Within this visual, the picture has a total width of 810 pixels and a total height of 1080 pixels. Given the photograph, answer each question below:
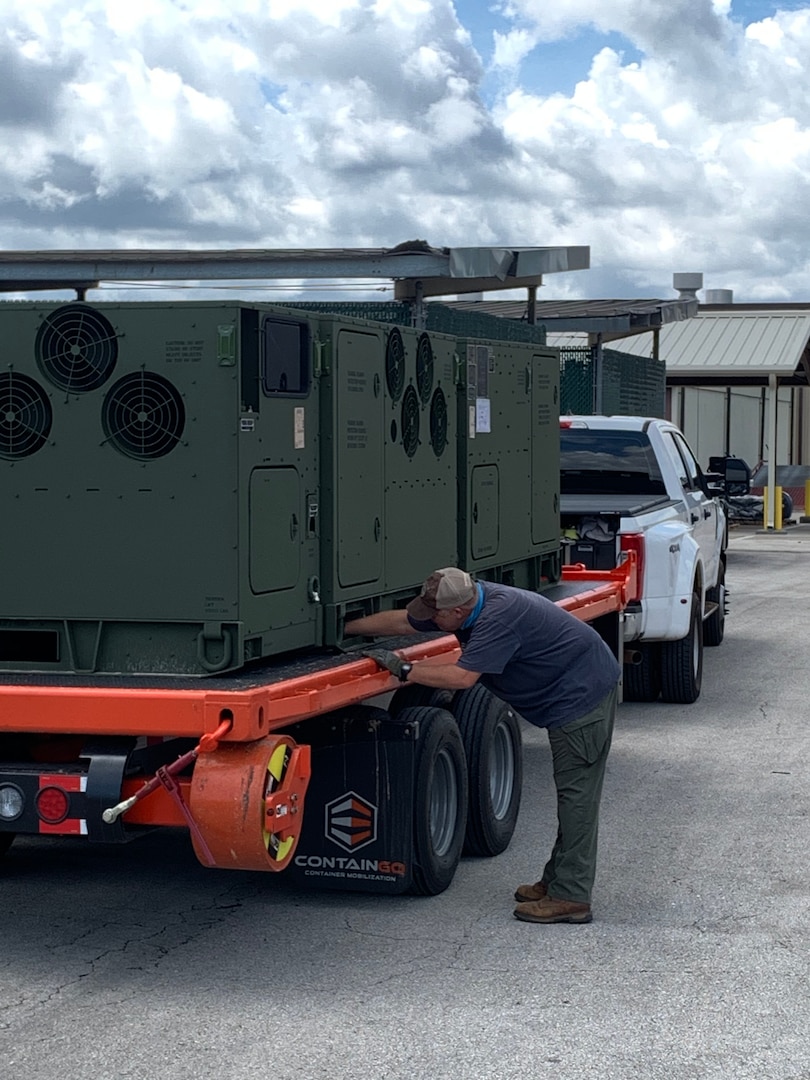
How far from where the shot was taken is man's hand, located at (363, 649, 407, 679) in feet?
22.7

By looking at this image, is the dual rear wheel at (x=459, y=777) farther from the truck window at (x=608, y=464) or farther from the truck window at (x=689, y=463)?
the truck window at (x=689, y=463)

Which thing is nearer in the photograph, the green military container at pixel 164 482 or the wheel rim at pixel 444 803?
the green military container at pixel 164 482

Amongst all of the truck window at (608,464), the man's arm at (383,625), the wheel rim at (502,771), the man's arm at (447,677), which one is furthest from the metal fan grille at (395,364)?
the truck window at (608,464)

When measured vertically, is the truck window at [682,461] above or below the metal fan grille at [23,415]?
below

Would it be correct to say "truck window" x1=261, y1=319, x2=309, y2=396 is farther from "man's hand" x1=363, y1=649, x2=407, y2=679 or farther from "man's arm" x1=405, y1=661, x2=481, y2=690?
"man's arm" x1=405, y1=661, x2=481, y2=690

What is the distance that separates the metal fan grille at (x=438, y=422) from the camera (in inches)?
332

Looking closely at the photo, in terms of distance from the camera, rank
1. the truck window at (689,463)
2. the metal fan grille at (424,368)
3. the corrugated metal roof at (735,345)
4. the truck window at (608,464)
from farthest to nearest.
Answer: the corrugated metal roof at (735,345), the truck window at (689,463), the truck window at (608,464), the metal fan grille at (424,368)

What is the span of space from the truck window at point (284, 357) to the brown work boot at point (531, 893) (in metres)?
2.36

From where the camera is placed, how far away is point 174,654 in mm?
6441

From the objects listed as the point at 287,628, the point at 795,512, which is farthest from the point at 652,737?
the point at 795,512

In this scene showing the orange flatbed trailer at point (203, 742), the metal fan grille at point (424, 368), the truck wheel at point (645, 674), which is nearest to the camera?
the orange flatbed trailer at point (203, 742)

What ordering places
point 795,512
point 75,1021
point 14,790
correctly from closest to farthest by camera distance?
point 75,1021
point 14,790
point 795,512

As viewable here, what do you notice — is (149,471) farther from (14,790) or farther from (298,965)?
(298,965)

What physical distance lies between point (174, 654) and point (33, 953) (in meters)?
1.30
